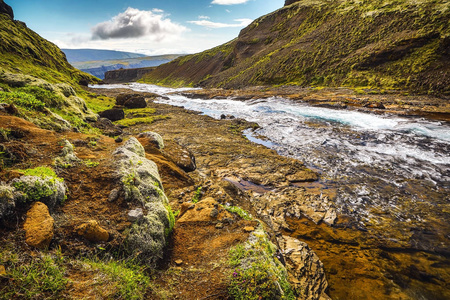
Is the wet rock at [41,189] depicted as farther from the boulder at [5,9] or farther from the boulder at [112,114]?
the boulder at [5,9]

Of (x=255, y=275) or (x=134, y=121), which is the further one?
(x=134, y=121)

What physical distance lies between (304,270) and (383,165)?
1129cm

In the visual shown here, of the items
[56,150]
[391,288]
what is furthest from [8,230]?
[391,288]

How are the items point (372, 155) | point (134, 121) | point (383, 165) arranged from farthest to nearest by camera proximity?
point (134, 121), point (372, 155), point (383, 165)

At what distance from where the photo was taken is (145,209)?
4.49 metres

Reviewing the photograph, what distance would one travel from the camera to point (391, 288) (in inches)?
226

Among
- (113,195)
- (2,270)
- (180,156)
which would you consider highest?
(2,270)

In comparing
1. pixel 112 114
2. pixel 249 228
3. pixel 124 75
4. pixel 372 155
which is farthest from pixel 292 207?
pixel 124 75

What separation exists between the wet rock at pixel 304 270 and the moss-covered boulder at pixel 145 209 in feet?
11.5

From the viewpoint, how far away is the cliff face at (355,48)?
1406 inches

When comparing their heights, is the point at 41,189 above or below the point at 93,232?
above

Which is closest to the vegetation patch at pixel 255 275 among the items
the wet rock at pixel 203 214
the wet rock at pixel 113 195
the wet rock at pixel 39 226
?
the wet rock at pixel 203 214

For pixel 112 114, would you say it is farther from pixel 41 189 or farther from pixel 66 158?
pixel 41 189

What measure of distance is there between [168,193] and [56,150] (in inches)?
136
